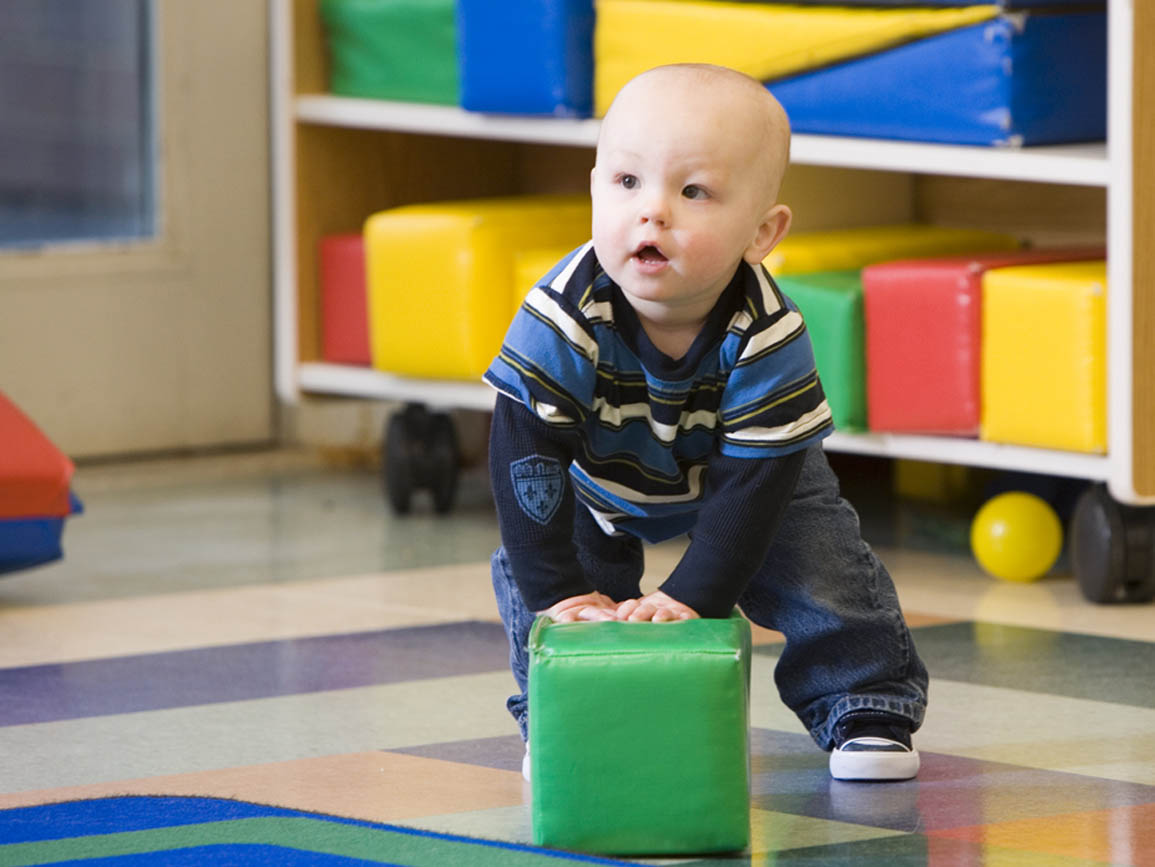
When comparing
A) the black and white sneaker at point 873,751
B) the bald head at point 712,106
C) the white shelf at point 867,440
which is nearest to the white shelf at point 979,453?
the white shelf at point 867,440

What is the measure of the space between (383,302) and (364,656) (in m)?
0.76

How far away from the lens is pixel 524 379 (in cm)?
134

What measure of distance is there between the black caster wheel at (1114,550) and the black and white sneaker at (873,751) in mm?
644

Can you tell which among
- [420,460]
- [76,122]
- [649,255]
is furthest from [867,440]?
[76,122]

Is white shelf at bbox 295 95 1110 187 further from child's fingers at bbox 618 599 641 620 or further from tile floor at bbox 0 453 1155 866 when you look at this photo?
child's fingers at bbox 618 599 641 620

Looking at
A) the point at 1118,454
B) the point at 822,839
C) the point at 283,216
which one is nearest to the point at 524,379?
the point at 822,839

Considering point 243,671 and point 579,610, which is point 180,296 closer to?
point 243,671

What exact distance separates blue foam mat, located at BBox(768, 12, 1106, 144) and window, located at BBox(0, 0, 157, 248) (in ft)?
4.00

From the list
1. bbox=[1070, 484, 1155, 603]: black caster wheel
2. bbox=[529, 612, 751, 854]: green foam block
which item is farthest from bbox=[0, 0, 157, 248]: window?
bbox=[529, 612, 751, 854]: green foam block

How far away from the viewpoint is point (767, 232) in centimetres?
138

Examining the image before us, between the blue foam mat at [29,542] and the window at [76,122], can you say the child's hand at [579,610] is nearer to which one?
the blue foam mat at [29,542]

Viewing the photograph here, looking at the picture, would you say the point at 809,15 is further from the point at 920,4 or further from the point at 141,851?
the point at 141,851

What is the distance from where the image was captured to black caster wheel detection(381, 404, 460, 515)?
8.54 ft

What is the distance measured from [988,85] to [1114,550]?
0.47 m
